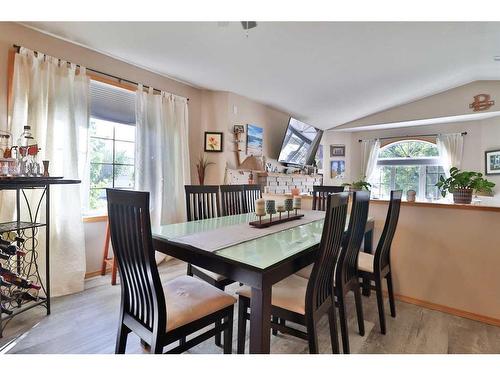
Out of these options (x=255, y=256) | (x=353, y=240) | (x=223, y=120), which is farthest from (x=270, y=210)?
(x=223, y=120)

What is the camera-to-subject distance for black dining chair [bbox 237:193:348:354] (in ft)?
4.11

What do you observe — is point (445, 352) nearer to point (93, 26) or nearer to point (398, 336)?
point (398, 336)

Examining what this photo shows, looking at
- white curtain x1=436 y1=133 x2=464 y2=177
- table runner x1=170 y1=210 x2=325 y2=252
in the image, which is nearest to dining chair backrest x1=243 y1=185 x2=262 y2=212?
table runner x1=170 y1=210 x2=325 y2=252

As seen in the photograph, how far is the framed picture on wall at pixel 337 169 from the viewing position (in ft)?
20.8

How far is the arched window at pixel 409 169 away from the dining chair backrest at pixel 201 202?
4744 mm

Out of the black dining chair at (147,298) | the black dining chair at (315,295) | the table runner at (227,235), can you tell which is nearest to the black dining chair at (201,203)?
the table runner at (227,235)

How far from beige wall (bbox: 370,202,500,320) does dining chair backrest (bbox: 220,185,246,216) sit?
135cm

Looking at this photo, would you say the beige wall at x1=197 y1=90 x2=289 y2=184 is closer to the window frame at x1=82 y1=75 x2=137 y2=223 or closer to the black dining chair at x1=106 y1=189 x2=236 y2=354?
the window frame at x1=82 y1=75 x2=137 y2=223

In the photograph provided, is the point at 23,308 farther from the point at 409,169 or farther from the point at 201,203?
the point at 409,169

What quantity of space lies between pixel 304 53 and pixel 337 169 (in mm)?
4028

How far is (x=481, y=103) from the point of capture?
177 inches

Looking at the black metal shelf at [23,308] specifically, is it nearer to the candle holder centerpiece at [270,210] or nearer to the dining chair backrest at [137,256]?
the dining chair backrest at [137,256]

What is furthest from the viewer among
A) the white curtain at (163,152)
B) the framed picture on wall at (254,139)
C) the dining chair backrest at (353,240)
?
the framed picture on wall at (254,139)
